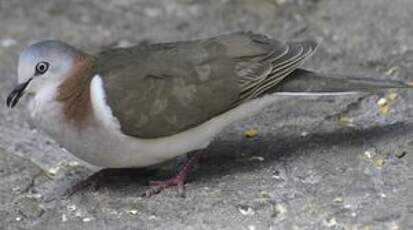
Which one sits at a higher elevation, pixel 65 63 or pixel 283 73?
pixel 65 63

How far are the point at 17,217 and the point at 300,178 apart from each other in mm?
1350

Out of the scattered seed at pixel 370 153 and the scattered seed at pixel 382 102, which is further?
the scattered seed at pixel 382 102

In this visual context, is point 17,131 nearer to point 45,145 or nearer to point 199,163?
point 45,145

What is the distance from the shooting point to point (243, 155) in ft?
16.4

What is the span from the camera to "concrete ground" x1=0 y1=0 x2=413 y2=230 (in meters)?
4.36

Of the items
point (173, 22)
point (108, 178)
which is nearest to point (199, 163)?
point (108, 178)

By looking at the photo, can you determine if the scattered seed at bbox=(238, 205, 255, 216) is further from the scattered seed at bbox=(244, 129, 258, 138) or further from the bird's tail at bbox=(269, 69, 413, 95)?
the scattered seed at bbox=(244, 129, 258, 138)

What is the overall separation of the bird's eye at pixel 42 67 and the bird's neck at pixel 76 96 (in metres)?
0.10

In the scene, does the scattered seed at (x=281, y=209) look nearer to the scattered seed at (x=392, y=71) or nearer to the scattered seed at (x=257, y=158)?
the scattered seed at (x=257, y=158)

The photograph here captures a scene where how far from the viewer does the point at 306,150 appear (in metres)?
4.91

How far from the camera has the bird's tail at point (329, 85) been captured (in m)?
4.68

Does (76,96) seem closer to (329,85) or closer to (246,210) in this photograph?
(246,210)

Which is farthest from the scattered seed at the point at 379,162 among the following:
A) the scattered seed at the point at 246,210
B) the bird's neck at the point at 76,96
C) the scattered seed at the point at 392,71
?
the bird's neck at the point at 76,96

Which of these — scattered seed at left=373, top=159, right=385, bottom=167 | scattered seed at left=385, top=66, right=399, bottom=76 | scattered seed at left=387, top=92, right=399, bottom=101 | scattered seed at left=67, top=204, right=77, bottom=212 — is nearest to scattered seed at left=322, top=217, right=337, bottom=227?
scattered seed at left=373, top=159, right=385, bottom=167
